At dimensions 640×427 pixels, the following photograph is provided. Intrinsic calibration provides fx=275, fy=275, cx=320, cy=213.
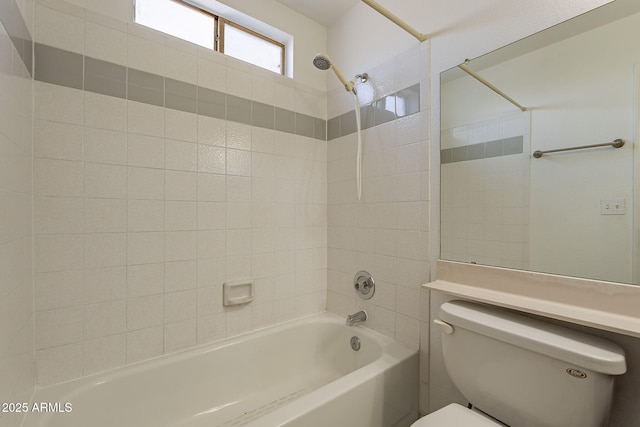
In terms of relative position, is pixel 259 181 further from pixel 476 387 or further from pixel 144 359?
pixel 476 387

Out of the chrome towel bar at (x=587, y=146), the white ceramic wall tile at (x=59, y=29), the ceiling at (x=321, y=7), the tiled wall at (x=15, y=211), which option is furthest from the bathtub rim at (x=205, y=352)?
the ceiling at (x=321, y=7)

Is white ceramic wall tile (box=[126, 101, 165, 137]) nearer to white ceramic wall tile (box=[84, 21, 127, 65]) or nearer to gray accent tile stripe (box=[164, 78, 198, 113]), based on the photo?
gray accent tile stripe (box=[164, 78, 198, 113])

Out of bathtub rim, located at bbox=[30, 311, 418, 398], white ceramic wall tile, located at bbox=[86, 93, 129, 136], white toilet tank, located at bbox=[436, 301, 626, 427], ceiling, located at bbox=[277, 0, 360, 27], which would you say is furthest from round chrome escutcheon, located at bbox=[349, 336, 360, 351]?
ceiling, located at bbox=[277, 0, 360, 27]

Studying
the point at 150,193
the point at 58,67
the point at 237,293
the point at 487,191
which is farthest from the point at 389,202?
the point at 58,67

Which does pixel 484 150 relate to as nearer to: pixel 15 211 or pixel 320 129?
pixel 320 129

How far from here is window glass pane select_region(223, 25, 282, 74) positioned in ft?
5.83

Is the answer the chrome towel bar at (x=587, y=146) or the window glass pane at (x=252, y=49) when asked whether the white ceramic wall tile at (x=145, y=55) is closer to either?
the window glass pane at (x=252, y=49)

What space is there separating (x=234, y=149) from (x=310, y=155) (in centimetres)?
56

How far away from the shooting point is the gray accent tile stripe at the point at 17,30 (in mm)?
819

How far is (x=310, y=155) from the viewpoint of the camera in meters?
1.99

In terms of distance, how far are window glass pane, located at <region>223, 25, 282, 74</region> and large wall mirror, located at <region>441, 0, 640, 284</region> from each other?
119 centimetres

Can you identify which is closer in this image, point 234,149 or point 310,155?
point 234,149

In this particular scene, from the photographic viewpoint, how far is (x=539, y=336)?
35.4 inches

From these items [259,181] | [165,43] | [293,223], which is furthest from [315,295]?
[165,43]
